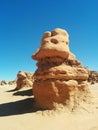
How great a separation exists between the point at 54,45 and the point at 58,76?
1855 mm

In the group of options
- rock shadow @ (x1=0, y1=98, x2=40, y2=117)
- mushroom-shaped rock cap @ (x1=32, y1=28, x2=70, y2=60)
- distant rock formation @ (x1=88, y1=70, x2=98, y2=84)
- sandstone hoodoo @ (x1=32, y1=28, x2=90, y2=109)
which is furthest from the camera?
distant rock formation @ (x1=88, y1=70, x2=98, y2=84)

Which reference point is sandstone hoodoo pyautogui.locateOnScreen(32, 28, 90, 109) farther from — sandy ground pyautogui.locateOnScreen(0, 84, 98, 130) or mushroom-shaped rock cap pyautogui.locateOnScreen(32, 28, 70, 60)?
sandy ground pyautogui.locateOnScreen(0, 84, 98, 130)

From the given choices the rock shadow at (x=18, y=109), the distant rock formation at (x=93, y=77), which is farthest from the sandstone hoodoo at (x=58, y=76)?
the distant rock formation at (x=93, y=77)

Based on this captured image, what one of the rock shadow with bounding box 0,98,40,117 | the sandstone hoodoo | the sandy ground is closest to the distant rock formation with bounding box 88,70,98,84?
the sandstone hoodoo

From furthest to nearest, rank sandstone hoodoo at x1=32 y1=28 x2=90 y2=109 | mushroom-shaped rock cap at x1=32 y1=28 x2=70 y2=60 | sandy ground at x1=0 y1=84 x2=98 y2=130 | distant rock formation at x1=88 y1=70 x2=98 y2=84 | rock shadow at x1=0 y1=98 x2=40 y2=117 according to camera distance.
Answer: distant rock formation at x1=88 y1=70 x2=98 y2=84 → mushroom-shaped rock cap at x1=32 y1=28 x2=70 y2=60 → rock shadow at x1=0 y1=98 x2=40 y2=117 → sandstone hoodoo at x1=32 y1=28 x2=90 y2=109 → sandy ground at x1=0 y1=84 x2=98 y2=130

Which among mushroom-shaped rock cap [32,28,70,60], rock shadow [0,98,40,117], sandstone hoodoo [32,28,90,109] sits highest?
mushroom-shaped rock cap [32,28,70,60]

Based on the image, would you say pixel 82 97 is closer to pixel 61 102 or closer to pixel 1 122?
pixel 61 102

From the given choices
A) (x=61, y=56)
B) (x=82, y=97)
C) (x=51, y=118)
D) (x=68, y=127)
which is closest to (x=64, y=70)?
(x=61, y=56)

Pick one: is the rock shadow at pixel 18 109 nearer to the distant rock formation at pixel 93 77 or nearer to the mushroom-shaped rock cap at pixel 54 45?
the mushroom-shaped rock cap at pixel 54 45

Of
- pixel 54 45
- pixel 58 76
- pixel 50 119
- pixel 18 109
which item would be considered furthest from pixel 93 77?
pixel 50 119

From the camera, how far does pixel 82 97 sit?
12094 millimetres

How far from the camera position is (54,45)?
1238cm

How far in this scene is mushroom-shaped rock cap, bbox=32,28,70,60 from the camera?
12258 mm

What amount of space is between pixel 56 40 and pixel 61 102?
364 centimetres
